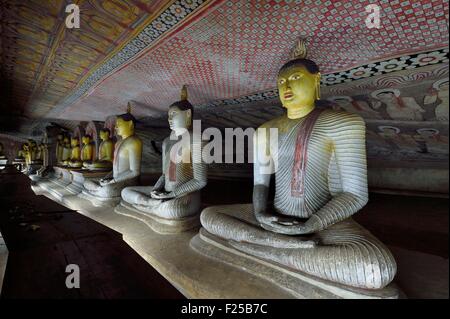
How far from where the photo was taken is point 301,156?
6.63 feet

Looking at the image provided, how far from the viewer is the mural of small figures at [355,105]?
10.5 ft

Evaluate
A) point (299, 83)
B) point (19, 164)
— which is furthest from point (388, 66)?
point (19, 164)

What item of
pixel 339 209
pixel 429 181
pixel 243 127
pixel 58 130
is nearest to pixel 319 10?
pixel 339 209

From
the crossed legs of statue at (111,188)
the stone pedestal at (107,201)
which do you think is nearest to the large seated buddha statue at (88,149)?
the crossed legs of statue at (111,188)

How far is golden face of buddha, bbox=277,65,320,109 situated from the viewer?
205 cm

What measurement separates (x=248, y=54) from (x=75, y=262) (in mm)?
2548

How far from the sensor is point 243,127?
5.47 meters

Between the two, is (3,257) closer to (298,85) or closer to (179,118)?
(298,85)

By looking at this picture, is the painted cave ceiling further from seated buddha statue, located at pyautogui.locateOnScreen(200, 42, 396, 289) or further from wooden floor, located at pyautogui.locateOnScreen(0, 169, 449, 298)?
wooden floor, located at pyautogui.locateOnScreen(0, 169, 449, 298)

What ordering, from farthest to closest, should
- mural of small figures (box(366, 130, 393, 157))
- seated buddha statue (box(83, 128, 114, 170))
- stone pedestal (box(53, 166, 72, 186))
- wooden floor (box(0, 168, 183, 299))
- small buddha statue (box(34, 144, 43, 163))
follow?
small buddha statue (box(34, 144, 43, 163)), stone pedestal (box(53, 166, 72, 186)), seated buddha statue (box(83, 128, 114, 170)), mural of small figures (box(366, 130, 393, 157)), wooden floor (box(0, 168, 183, 299))

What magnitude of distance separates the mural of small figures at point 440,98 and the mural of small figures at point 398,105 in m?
0.14

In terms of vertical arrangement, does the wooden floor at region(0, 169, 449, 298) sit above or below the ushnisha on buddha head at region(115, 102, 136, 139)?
below

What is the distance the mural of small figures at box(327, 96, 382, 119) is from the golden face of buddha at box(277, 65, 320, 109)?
54.9 inches

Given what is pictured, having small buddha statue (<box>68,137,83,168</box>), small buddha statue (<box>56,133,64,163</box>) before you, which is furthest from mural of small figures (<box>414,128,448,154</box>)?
small buddha statue (<box>56,133,64,163</box>)
